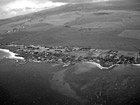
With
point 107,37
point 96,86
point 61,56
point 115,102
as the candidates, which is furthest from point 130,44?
point 115,102

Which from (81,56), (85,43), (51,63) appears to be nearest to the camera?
(51,63)

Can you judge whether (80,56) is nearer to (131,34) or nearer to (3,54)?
(3,54)

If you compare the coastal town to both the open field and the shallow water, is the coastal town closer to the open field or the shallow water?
the shallow water

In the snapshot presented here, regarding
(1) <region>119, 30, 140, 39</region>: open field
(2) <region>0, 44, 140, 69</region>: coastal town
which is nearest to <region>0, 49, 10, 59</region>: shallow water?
(2) <region>0, 44, 140, 69</region>: coastal town

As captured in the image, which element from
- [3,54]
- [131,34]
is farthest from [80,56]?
[131,34]

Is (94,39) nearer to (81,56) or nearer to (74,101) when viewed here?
(81,56)

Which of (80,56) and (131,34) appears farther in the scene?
(131,34)

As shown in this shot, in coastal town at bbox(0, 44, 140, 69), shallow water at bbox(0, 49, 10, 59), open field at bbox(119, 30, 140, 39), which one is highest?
open field at bbox(119, 30, 140, 39)

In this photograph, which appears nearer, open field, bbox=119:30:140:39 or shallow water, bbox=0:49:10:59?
shallow water, bbox=0:49:10:59
